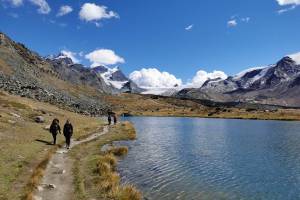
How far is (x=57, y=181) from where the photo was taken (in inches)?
1211

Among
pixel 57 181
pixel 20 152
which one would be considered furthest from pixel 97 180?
pixel 20 152

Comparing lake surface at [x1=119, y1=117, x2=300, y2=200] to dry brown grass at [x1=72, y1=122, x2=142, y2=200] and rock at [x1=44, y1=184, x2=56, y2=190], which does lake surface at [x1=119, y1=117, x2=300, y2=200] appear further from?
rock at [x1=44, y1=184, x2=56, y2=190]

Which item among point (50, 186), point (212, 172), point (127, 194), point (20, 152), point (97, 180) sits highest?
point (20, 152)

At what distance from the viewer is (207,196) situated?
32.7 m

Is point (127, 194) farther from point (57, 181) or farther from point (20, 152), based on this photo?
point (20, 152)

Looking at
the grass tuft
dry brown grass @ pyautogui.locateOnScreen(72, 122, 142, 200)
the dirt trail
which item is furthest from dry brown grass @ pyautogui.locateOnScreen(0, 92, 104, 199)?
the grass tuft

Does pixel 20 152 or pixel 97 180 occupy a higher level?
pixel 20 152

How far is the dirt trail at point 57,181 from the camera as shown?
26.3 meters

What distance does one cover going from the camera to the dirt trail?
26.3m

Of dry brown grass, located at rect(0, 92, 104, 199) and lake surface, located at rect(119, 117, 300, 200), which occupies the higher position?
dry brown grass, located at rect(0, 92, 104, 199)

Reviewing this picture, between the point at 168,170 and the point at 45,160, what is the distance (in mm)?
13643

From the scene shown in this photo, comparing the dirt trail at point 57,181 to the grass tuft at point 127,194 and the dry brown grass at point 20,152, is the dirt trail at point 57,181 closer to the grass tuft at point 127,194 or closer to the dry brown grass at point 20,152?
the dry brown grass at point 20,152

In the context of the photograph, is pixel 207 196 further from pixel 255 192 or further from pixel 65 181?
pixel 65 181

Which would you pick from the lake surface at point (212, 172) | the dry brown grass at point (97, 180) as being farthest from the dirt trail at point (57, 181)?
the lake surface at point (212, 172)
